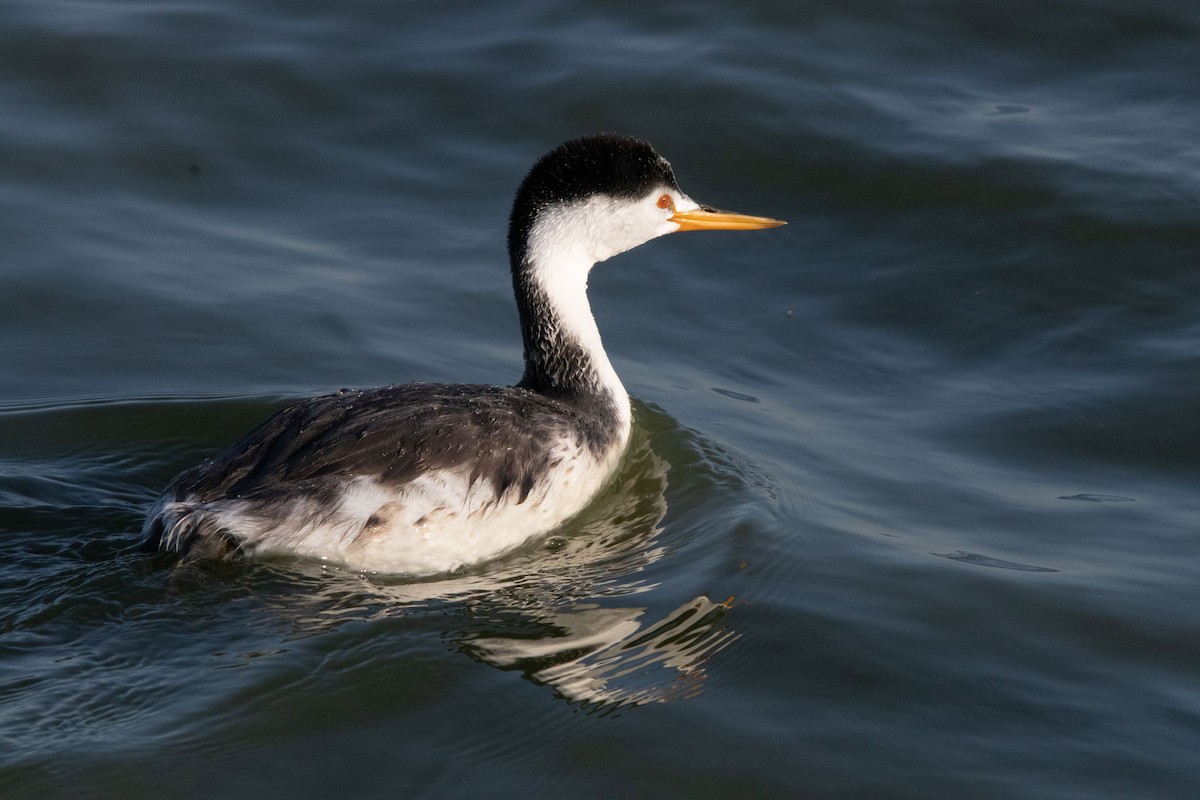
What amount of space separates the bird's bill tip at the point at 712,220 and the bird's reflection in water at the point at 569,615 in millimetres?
1762

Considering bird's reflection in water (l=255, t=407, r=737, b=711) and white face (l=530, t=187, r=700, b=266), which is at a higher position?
white face (l=530, t=187, r=700, b=266)

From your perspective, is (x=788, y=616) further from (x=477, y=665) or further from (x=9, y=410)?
(x=9, y=410)

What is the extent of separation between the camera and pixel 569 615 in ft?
19.6

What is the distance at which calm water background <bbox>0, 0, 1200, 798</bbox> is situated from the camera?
5285mm

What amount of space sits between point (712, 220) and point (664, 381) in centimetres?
103

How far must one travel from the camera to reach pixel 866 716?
5422 mm

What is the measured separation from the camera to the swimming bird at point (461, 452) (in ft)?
19.9

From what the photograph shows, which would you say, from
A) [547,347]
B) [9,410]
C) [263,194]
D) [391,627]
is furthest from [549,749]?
[263,194]

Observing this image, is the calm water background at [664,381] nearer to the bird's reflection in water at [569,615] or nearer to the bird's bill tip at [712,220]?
the bird's reflection in water at [569,615]

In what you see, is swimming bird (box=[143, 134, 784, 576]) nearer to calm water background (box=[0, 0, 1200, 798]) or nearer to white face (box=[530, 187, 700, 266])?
white face (box=[530, 187, 700, 266])

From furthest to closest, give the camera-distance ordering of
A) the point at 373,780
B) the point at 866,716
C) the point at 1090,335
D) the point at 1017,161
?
the point at 1017,161 → the point at 1090,335 → the point at 866,716 → the point at 373,780

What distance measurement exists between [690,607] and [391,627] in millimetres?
1166

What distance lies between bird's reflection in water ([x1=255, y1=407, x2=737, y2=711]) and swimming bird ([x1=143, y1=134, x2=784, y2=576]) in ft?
0.46

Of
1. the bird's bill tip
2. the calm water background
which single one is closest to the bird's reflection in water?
the calm water background
